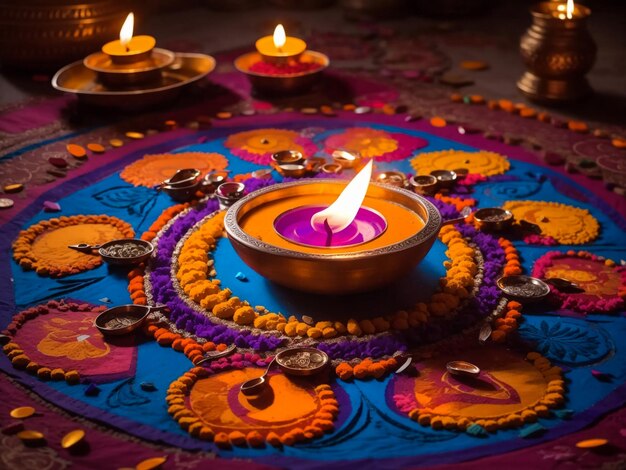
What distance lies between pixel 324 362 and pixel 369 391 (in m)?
0.11

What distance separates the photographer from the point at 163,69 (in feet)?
11.2

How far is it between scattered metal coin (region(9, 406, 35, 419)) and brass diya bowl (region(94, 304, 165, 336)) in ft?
0.88

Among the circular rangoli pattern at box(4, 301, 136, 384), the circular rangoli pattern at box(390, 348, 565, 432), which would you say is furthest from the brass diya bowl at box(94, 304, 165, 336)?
the circular rangoli pattern at box(390, 348, 565, 432)

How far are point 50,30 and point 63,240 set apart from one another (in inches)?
66.5

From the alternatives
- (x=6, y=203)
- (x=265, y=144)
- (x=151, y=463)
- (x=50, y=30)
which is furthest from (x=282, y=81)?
(x=151, y=463)

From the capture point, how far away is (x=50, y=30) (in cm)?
350

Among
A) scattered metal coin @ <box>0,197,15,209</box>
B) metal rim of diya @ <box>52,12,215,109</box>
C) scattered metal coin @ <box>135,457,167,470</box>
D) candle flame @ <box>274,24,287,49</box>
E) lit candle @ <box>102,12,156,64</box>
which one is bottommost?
scattered metal coin @ <box>0,197,15,209</box>

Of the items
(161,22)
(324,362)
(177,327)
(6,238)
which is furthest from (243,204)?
(161,22)

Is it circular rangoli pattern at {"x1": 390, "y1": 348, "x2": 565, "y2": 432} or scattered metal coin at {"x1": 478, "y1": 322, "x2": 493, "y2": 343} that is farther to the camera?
scattered metal coin at {"x1": 478, "y1": 322, "x2": 493, "y2": 343}

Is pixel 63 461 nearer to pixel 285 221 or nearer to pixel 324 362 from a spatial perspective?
pixel 324 362

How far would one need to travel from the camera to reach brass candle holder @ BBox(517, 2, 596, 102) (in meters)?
3.10

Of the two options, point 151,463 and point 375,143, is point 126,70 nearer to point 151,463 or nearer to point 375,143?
point 375,143

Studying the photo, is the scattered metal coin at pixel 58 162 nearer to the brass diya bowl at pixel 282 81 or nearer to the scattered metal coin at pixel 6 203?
the scattered metal coin at pixel 6 203

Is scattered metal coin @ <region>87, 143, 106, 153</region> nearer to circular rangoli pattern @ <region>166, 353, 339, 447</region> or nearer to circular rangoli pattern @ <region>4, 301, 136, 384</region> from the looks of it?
circular rangoli pattern @ <region>4, 301, 136, 384</region>
